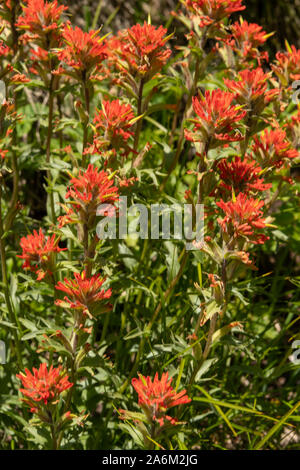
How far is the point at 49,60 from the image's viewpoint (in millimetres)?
1464

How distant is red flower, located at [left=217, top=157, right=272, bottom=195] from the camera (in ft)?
3.92

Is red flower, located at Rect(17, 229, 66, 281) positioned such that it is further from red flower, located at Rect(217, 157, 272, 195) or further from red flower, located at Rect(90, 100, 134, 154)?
red flower, located at Rect(217, 157, 272, 195)

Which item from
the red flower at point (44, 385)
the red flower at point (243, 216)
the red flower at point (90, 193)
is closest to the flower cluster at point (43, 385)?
the red flower at point (44, 385)

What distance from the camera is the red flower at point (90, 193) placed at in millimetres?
1084

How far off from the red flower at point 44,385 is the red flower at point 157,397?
0.51ft

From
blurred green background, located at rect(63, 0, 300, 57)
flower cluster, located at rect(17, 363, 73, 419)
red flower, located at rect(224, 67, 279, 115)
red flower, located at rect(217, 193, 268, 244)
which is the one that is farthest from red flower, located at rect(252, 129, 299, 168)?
blurred green background, located at rect(63, 0, 300, 57)

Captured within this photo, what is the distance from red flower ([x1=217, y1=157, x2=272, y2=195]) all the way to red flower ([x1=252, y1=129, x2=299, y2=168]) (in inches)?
5.1

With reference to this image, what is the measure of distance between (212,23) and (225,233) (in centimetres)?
62

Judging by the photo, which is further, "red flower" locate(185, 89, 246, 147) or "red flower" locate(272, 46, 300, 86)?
"red flower" locate(272, 46, 300, 86)

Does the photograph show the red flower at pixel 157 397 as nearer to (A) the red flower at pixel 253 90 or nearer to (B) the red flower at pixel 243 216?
(B) the red flower at pixel 243 216

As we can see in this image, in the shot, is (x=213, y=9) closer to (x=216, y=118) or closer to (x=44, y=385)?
Result: (x=216, y=118)

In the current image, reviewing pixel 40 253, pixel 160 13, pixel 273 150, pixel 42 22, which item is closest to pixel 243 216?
pixel 273 150

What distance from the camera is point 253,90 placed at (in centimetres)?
135
